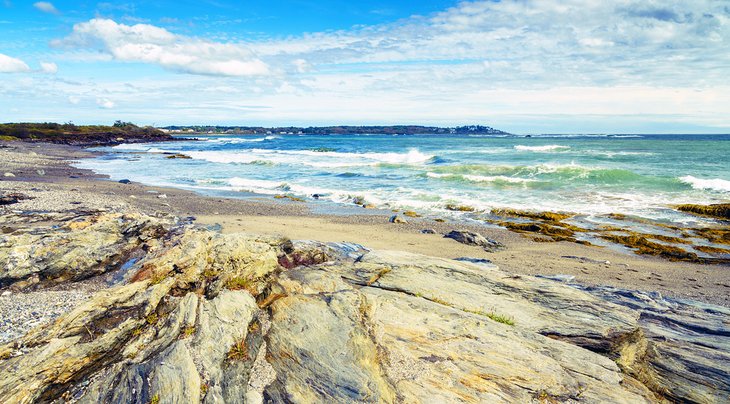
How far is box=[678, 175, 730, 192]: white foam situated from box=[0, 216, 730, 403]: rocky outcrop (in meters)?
26.1

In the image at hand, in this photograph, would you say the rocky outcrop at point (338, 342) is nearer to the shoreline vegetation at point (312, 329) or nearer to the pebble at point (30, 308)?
the shoreline vegetation at point (312, 329)

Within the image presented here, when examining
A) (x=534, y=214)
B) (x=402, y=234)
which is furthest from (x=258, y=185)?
(x=534, y=214)

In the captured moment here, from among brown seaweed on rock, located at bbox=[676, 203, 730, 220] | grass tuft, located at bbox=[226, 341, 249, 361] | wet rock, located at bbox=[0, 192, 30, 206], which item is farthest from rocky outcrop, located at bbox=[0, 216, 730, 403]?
brown seaweed on rock, located at bbox=[676, 203, 730, 220]

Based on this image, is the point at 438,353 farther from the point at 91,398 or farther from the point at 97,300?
the point at 97,300

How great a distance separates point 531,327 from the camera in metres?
6.32

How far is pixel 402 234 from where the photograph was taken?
15.9 metres

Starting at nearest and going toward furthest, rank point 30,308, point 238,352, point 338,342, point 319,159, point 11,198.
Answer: point 238,352 → point 338,342 → point 30,308 → point 11,198 → point 319,159

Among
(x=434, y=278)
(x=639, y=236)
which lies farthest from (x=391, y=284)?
(x=639, y=236)

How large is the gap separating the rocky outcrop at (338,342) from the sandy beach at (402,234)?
3963mm

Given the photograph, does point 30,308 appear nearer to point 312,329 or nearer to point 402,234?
point 312,329

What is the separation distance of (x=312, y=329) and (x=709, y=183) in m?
34.5

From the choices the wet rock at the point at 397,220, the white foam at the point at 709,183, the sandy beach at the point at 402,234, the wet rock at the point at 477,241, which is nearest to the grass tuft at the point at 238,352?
the sandy beach at the point at 402,234

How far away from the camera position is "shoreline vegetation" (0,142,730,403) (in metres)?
4.50

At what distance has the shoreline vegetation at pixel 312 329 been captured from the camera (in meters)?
4.50
